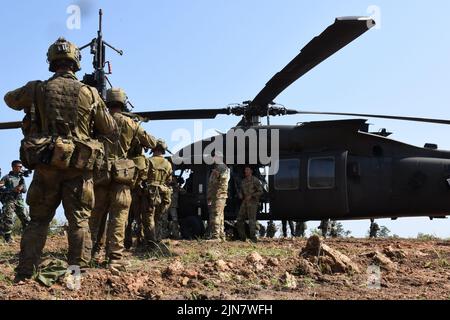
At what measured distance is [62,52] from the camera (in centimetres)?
477

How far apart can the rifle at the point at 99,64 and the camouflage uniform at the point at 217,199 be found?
8.28 feet

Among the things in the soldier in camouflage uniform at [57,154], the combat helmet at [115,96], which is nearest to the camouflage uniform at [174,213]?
the combat helmet at [115,96]

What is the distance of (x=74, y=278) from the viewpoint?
429 cm

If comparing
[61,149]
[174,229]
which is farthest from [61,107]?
[174,229]

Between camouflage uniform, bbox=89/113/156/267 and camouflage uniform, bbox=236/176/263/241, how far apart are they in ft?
12.0

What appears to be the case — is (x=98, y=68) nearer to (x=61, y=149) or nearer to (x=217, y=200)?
(x=217, y=200)

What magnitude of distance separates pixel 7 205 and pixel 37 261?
6.53 metres

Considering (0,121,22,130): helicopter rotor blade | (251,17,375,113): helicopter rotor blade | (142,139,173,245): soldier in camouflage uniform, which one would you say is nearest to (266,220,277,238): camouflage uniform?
(251,17,375,113): helicopter rotor blade

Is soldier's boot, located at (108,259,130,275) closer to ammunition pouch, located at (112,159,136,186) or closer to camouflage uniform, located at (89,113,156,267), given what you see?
camouflage uniform, located at (89,113,156,267)

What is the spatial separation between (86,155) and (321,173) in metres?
6.28

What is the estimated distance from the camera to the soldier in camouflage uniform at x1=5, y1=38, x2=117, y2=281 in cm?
449

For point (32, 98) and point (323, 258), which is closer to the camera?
point (32, 98)
